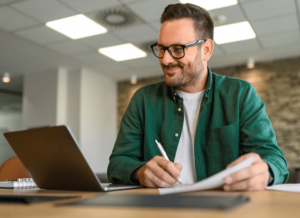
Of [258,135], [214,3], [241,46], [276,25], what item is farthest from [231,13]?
[258,135]

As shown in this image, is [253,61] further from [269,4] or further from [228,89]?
[228,89]

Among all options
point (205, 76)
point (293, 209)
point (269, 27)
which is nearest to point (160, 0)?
point (269, 27)

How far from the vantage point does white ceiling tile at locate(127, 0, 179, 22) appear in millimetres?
3449

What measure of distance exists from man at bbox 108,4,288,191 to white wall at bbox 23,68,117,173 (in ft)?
15.7

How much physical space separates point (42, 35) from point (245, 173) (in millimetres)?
4274

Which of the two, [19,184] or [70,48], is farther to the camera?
[70,48]

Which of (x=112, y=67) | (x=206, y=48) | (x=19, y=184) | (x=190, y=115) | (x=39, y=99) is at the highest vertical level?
(x=112, y=67)

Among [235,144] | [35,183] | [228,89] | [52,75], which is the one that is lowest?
[35,183]

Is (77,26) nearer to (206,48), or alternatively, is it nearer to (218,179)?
(206,48)

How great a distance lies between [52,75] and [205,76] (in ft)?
17.2

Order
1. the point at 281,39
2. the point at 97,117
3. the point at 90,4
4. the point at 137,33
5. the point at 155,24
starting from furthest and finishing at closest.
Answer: the point at 97,117, the point at 281,39, the point at 137,33, the point at 155,24, the point at 90,4

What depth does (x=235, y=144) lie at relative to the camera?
1151 mm

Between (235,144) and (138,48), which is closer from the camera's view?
(235,144)

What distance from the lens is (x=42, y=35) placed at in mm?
4340
